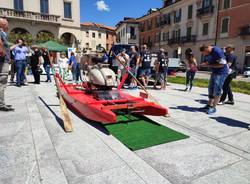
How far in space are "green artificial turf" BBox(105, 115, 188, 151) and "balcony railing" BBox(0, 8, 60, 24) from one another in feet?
91.5

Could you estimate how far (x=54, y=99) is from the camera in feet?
22.0

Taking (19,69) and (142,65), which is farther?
(142,65)

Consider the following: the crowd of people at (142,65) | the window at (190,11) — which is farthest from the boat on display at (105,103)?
the window at (190,11)

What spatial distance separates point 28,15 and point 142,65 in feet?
79.9

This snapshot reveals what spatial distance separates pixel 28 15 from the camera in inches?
1065

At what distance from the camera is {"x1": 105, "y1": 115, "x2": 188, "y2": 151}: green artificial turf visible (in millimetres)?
3381

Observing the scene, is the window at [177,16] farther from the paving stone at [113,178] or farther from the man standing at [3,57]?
the paving stone at [113,178]

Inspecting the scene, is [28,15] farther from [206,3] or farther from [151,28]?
[151,28]

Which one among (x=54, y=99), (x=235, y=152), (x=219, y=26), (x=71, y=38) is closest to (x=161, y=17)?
(x=219, y=26)

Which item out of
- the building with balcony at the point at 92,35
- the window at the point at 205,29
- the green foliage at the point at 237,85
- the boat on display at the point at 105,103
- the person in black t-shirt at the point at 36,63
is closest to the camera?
the boat on display at the point at 105,103

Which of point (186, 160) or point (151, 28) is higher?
point (151, 28)

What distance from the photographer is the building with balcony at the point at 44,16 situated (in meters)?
26.4

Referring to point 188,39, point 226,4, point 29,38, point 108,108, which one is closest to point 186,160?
point 108,108

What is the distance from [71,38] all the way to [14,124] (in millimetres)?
30495
